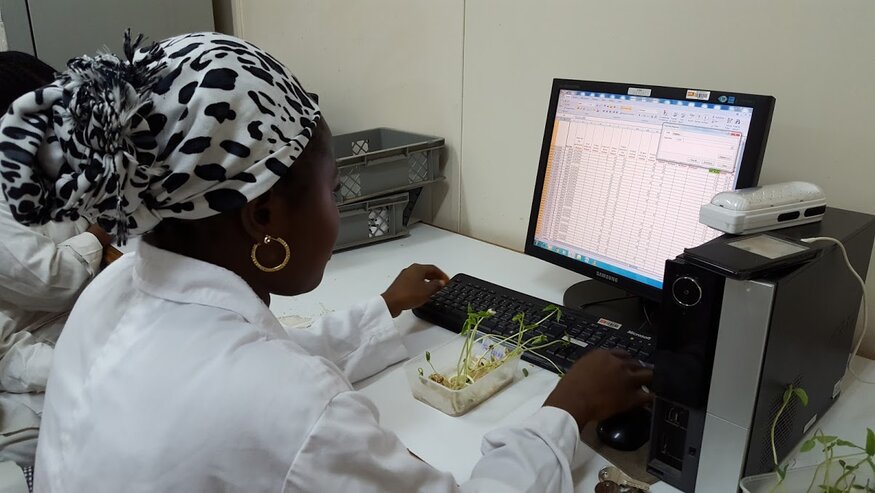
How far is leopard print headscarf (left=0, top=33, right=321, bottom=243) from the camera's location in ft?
1.91

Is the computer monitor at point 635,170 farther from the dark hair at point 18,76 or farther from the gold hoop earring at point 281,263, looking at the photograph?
the dark hair at point 18,76

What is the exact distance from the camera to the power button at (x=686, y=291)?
719 millimetres

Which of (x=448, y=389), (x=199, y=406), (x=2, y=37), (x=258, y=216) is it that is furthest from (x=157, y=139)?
(x=2, y=37)

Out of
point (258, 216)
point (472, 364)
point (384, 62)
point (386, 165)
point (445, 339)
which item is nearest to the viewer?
point (258, 216)

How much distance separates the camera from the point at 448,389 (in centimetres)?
94

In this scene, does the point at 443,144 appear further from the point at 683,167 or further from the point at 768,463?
the point at 768,463

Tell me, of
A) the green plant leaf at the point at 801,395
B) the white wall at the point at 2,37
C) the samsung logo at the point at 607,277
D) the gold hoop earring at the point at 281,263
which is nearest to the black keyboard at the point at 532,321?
the samsung logo at the point at 607,277

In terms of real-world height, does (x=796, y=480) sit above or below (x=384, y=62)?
below

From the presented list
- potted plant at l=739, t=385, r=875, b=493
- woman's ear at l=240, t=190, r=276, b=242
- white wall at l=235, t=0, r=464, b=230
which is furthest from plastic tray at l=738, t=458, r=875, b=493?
white wall at l=235, t=0, r=464, b=230

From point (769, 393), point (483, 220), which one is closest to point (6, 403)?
point (483, 220)

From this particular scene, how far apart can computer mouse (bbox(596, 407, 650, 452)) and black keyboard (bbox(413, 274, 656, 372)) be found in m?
0.10

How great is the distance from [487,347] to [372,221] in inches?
25.7

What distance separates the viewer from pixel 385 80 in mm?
1862

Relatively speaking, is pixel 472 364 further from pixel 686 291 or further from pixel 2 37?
pixel 2 37
